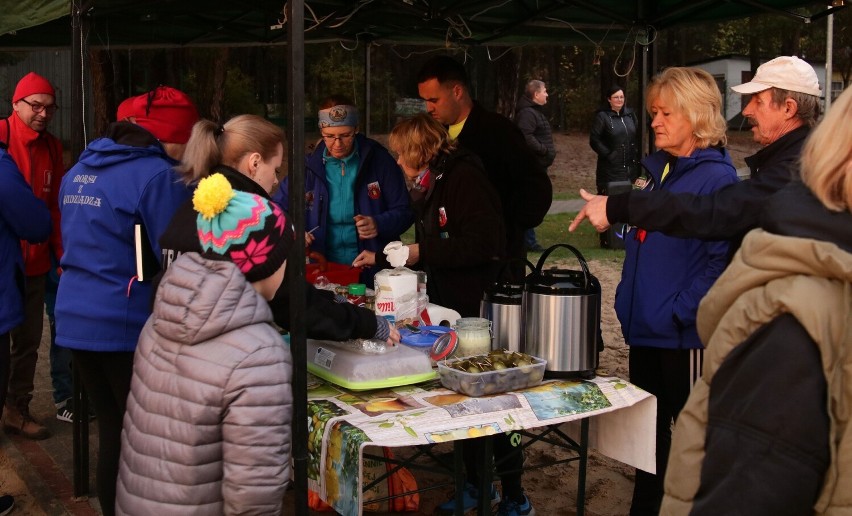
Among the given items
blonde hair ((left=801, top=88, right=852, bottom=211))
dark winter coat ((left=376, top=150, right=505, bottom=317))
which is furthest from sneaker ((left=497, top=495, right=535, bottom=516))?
blonde hair ((left=801, top=88, right=852, bottom=211))

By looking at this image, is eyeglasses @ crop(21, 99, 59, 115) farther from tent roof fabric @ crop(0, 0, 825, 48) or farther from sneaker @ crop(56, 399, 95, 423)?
sneaker @ crop(56, 399, 95, 423)

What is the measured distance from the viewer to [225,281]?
83.5 inches

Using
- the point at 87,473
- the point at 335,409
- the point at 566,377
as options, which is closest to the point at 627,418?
the point at 566,377

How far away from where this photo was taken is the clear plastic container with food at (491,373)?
265cm

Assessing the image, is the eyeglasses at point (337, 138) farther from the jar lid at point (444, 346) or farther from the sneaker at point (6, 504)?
the sneaker at point (6, 504)

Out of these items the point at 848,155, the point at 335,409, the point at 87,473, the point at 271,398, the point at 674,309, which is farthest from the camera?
the point at 87,473

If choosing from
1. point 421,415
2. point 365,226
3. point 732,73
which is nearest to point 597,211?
point 421,415

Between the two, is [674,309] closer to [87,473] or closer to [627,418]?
[627,418]

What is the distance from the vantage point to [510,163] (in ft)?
14.4

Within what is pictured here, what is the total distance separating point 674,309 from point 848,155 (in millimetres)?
1699

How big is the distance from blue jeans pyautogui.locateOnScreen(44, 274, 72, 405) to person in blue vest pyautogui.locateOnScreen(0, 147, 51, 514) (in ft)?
3.38

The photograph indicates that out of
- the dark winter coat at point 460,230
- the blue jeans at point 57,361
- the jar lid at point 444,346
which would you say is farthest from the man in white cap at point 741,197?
the blue jeans at point 57,361

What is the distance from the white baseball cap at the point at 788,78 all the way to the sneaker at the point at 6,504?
11.3ft

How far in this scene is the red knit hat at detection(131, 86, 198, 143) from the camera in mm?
3213
